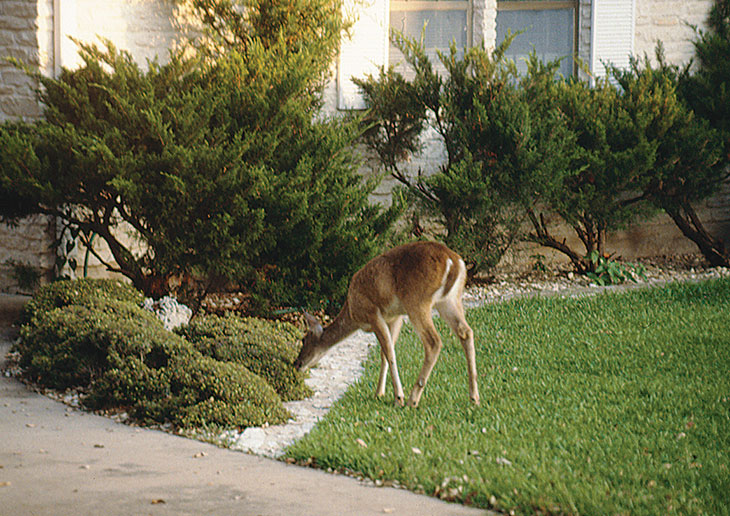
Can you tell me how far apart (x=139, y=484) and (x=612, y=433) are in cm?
258

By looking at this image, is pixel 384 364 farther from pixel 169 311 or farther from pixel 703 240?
pixel 703 240

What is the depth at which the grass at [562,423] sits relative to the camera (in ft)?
12.4

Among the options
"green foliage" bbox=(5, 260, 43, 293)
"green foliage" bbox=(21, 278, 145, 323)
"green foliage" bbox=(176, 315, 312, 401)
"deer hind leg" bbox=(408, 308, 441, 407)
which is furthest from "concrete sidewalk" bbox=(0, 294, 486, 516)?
"green foliage" bbox=(5, 260, 43, 293)

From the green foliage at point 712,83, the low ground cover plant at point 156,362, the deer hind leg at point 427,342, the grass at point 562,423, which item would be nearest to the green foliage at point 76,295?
the low ground cover plant at point 156,362

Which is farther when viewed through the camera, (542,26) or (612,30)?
(542,26)

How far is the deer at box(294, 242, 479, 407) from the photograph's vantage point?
514 centimetres

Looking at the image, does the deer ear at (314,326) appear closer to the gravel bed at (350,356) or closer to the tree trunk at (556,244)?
the gravel bed at (350,356)

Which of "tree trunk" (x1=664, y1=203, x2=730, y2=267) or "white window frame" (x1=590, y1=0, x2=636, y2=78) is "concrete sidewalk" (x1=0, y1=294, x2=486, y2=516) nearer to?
"white window frame" (x1=590, y1=0, x2=636, y2=78)

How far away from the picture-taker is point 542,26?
1153cm

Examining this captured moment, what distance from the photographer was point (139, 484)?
389cm

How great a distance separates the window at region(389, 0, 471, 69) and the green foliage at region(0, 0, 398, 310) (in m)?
3.25

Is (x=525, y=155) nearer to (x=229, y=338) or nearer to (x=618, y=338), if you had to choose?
(x=618, y=338)

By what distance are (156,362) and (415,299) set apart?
195 cm

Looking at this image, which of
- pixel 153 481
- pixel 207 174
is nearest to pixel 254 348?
pixel 207 174
